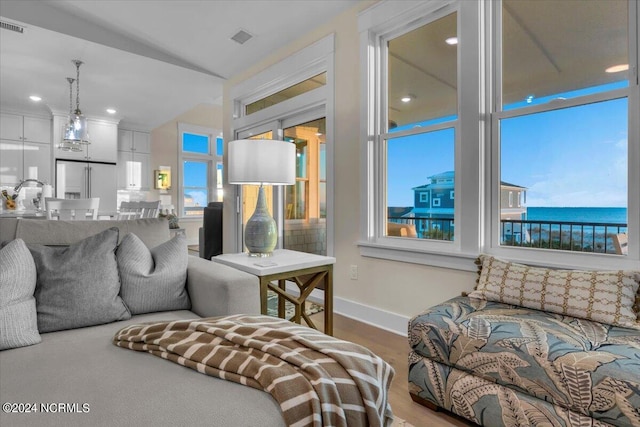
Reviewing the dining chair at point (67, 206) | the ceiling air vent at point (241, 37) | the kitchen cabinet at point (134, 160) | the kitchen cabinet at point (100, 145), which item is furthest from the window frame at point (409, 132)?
the kitchen cabinet at point (134, 160)

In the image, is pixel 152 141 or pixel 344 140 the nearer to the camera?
pixel 344 140

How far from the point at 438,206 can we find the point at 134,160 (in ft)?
21.7

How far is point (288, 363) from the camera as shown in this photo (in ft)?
3.05

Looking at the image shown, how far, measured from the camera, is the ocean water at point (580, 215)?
68.4 inches

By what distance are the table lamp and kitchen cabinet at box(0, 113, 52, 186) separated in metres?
5.78

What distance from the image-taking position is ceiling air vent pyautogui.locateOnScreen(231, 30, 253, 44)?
342 centimetres

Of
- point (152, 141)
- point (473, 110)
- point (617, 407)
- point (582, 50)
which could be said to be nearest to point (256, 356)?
point (617, 407)

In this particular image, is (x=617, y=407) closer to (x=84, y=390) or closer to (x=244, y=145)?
(x=84, y=390)

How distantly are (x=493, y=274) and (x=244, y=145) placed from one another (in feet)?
5.02

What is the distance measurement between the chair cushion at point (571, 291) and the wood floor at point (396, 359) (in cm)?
60

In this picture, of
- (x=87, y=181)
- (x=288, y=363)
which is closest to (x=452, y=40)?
(x=288, y=363)

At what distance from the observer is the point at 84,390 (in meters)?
0.85

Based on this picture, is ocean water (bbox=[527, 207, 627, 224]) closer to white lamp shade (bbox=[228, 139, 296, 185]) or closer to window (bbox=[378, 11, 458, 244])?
window (bbox=[378, 11, 458, 244])

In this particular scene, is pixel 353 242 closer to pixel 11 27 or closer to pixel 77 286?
pixel 77 286
